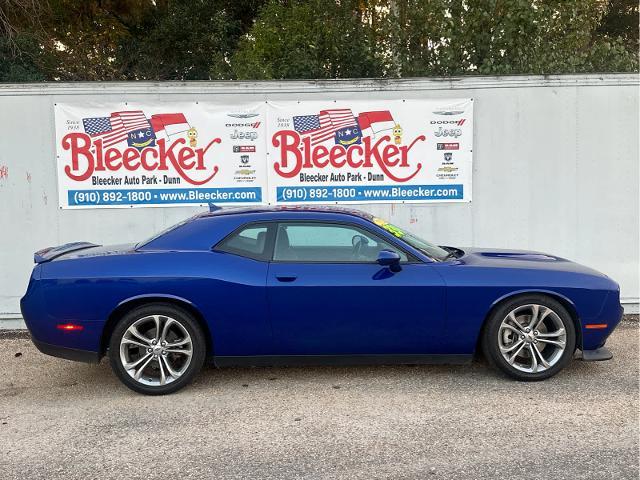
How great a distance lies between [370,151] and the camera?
7422mm

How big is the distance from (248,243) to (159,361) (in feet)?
3.88

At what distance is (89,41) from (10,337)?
12.0 m

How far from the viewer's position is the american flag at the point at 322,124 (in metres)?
7.38

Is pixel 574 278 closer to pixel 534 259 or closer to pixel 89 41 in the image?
A: pixel 534 259

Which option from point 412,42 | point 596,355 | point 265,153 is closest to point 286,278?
point 596,355

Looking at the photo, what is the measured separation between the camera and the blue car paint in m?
4.88

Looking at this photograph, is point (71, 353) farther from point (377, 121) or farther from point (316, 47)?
point (316, 47)

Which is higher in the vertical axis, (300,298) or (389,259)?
(389,259)

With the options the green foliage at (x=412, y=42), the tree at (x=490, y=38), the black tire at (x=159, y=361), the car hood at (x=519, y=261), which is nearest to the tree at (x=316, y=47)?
the green foliage at (x=412, y=42)

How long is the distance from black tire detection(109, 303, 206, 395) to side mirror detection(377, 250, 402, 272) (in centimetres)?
156

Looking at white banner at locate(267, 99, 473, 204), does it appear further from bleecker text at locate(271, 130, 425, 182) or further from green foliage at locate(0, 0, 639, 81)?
green foliage at locate(0, 0, 639, 81)

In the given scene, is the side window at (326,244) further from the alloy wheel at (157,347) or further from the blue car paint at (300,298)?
the alloy wheel at (157,347)

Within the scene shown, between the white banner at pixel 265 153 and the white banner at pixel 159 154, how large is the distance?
0.01 m

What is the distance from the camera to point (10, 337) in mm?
6969
